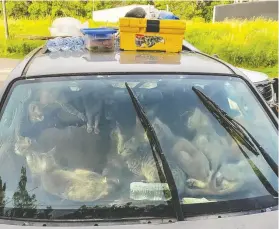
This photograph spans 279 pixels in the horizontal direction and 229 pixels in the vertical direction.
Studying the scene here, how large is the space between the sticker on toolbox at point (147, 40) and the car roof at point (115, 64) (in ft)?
1.13

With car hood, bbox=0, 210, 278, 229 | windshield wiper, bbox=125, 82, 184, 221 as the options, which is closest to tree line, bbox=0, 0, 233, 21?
windshield wiper, bbox=125, 82, 184, 221

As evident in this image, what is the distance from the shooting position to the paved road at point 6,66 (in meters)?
10.5

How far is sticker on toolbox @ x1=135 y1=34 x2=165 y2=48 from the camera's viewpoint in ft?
10.4

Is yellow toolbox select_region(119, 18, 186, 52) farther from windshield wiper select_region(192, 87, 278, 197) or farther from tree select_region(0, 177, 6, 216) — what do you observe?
tree select_region(0, 177, 6, 216)

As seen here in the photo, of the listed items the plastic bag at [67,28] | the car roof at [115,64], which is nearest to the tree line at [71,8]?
the plastic bag at [67,28]

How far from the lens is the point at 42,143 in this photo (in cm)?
202

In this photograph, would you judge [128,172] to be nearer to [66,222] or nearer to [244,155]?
[66,222]

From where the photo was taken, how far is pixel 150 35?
3.18m

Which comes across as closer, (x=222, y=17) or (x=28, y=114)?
(x=28, y=114)

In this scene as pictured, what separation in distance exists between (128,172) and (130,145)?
160 millimetres

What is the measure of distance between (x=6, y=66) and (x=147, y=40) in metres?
10.5

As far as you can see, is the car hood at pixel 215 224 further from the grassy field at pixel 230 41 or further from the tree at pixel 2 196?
the grassy field at pixel 230 41

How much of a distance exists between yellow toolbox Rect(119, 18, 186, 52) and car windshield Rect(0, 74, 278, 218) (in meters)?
0.87

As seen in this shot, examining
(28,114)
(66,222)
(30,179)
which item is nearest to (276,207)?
(66,222)
